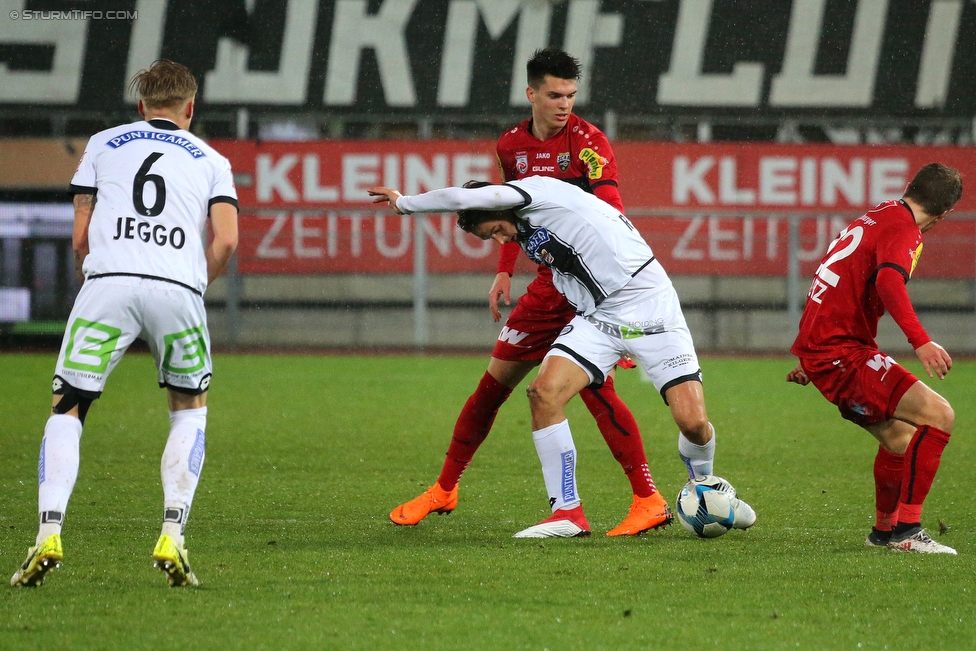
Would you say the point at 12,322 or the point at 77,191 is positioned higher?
the point at 77,191

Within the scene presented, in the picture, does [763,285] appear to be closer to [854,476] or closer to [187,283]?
[854,476]

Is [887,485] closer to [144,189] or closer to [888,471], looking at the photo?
[888,471]

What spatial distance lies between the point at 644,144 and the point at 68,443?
1581 cm

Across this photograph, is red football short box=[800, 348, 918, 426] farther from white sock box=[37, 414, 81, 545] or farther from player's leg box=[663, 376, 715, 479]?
white sock box=[37, 414, 81, 545]

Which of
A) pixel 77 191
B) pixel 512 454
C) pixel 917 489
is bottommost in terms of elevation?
pixel 512 454

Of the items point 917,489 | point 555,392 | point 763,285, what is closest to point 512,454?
point 555,392

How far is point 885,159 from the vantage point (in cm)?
1908

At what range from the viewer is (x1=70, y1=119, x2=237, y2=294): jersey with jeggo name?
4211mm

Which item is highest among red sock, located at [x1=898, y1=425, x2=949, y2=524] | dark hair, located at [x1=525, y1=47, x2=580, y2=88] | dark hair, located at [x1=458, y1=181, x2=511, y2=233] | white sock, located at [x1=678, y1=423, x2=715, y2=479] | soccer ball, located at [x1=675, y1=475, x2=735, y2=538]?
dark hair, located at [x1=525, y1=47, x2=580, y2=88]

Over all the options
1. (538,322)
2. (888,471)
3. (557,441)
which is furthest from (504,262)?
(888,471)

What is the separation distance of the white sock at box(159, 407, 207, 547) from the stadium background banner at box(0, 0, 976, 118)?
1515 centimetres

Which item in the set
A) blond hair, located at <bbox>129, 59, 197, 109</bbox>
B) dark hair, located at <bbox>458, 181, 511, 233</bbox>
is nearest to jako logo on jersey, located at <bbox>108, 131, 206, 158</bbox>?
blond hair, located at <bbox>129, 59, 197, 109</bbox>

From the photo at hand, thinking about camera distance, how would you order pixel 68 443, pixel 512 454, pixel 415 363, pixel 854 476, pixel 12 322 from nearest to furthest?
pixel 68 443 < pixel 854 476 < pixel 512 454 < pixel 415 363 < pixel 12 322

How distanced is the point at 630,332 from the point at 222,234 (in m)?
1.88
